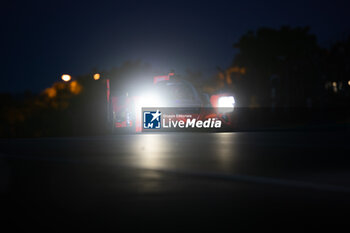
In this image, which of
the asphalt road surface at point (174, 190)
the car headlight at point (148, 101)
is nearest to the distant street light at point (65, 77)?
the car headlight at point (148, 101)

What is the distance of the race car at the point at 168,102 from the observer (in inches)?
810

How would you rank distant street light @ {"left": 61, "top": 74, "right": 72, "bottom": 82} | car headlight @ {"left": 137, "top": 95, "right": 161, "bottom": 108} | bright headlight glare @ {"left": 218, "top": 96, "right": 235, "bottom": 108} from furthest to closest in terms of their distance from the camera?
distant street light @ {"left": 61, "top": 74, "right": 72, "bottom": 82} < bright headlight glare @ {"left": 218, "top": 96, "right": 235, "bottom": 108} < car headlight @ {"left": 137, "top": 95, "right": 161, "bottom": 108}

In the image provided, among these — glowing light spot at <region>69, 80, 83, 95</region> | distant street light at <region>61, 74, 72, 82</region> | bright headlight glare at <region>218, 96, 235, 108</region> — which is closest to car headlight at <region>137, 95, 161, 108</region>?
bright headlight glare at <region>218, 96, 235, 108</region>

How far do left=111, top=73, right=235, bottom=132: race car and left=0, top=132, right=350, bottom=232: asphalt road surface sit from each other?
6.26 metres

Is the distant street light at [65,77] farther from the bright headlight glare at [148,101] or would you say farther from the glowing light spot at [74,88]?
the bright headlight glare at [148,101]

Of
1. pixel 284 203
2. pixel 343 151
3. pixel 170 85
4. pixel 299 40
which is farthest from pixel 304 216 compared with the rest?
pixel 299 40

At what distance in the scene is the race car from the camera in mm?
20562

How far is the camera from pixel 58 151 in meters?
16.2

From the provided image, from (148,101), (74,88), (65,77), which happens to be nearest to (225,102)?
(148,101)

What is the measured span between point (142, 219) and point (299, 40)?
85.0 meters

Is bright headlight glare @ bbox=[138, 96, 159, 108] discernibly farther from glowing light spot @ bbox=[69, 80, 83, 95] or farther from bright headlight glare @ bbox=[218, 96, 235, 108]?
glowing light spot @ bbox=[69, 80, 83, 95]

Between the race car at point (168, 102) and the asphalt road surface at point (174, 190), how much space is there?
626 cm

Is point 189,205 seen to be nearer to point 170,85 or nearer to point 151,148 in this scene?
point 151,148

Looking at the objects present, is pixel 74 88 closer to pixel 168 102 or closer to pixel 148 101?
pixel 148 101
